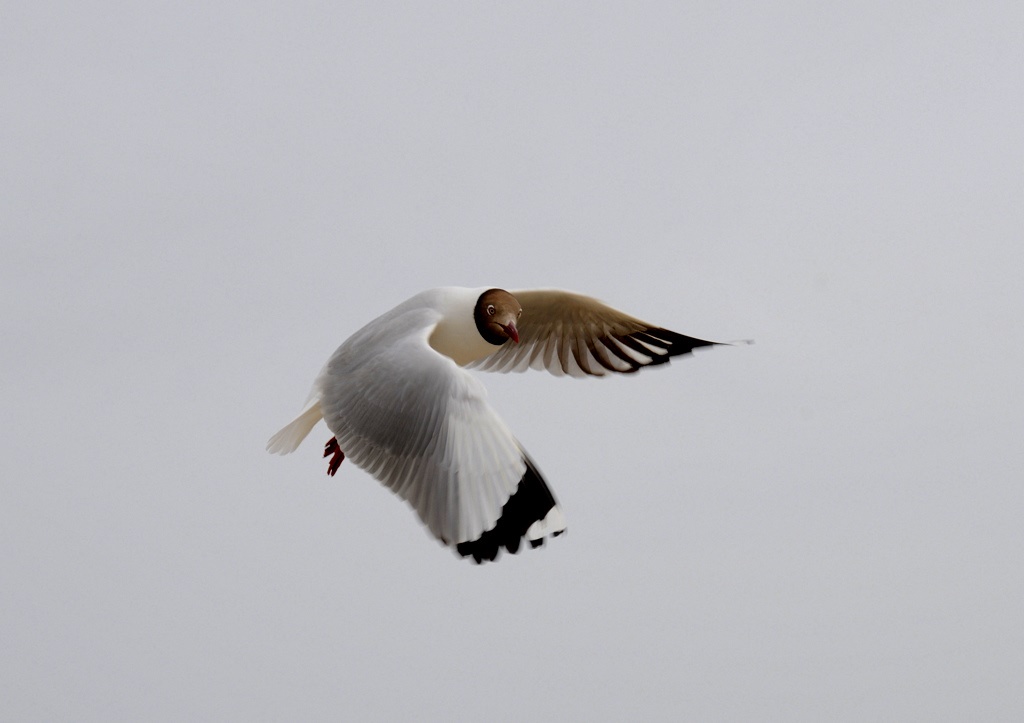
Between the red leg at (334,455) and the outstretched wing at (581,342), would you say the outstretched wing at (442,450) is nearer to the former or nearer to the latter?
the red leg at (334,455)

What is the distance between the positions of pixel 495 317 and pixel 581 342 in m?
0.92

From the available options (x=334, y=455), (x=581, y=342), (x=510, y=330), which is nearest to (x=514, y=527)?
(x=510, y=330)

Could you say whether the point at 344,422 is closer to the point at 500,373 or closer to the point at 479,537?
the point at 479,537

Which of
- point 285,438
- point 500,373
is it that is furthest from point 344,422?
point 500,373

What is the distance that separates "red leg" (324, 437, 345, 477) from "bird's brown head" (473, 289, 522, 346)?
0.77 m

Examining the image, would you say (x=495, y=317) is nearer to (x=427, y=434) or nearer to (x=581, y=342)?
(x=427, y=434)

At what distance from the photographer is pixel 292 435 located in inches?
214

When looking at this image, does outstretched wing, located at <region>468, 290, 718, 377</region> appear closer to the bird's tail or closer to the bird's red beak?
the bird's red beak

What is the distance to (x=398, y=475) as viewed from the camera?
4531 mm

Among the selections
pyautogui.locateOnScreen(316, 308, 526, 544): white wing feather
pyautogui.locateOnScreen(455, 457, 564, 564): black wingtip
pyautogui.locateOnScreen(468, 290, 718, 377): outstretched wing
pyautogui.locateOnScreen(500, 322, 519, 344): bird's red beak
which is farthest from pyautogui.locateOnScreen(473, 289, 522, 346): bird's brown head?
pyautogui.locateOnScreen(455, 457, 564, 564): black wingtip

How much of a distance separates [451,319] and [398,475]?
0.80 meters

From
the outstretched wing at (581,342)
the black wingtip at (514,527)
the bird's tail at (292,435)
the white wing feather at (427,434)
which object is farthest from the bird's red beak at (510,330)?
the black wingtip at (514,527)

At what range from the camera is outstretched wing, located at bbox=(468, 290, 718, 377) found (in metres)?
5.84

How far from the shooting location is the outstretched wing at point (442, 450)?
4.30 meters
